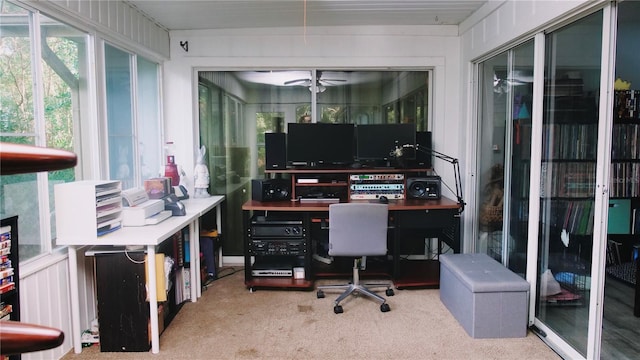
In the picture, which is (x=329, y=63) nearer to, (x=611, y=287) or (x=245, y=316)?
(x=245, y=316)

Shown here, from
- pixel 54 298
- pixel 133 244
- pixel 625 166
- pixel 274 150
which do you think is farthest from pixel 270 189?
pixel 625 166

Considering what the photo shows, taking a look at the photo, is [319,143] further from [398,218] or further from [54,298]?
[54,298]

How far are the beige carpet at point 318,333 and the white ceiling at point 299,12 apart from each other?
8.31 ft

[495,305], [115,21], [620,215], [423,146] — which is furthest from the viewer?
[423,146]

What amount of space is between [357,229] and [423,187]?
1097 mm

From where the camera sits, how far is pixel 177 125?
427 cm

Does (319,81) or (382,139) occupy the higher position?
(319,81)

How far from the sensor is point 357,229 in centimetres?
319

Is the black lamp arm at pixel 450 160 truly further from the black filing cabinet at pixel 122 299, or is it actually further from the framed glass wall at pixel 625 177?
the black filing cabinet at pixel 122 299

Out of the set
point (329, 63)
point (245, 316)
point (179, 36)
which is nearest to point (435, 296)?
point (245, 316)

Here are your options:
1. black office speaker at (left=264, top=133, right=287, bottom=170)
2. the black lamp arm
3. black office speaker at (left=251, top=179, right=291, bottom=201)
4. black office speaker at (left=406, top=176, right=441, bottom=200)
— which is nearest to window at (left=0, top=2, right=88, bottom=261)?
black office speaker at (left=251, top=179, right=291, bottom=201)

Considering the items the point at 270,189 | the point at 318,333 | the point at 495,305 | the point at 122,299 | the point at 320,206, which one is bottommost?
the point at 318,333

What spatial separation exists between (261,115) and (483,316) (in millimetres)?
2913

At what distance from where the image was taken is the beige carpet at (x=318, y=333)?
2.57 meters
